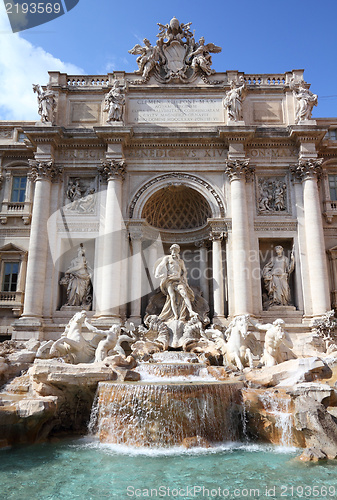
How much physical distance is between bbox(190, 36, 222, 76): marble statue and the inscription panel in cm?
165

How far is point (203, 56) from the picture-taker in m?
21.8

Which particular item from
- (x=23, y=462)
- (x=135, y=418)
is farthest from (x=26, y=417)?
(x=135, y=418)

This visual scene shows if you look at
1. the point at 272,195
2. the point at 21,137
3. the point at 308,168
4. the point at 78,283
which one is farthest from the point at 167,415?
the point at 21,137

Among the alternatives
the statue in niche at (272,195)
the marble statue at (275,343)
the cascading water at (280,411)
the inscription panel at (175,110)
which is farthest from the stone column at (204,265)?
the cascading water at (280,411)

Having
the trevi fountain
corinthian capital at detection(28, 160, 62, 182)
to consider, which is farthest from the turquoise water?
corinthian capital at detection(28, 160, 62, 182)

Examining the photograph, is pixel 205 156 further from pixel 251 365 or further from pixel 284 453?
pixel 284 453

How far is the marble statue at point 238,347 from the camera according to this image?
575 inches

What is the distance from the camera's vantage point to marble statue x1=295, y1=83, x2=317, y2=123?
66.7 ft

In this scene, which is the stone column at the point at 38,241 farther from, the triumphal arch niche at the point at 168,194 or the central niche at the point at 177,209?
the central niche at the point at 177,209

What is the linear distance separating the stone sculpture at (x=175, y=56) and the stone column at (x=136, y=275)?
26.7 feet

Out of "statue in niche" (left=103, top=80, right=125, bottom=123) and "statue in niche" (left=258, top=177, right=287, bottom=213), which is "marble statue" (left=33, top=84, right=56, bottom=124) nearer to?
"statue in niche" (left=103, top=80, right=125, bottom=123)

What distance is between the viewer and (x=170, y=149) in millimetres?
20641

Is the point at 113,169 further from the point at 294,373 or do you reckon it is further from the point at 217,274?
the point at 294,373

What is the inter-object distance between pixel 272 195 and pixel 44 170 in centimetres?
1097
